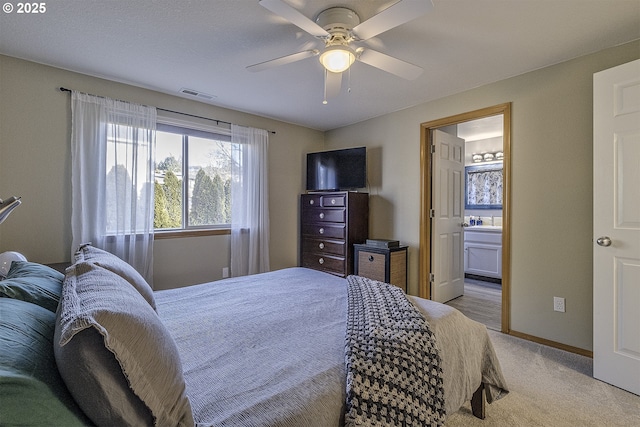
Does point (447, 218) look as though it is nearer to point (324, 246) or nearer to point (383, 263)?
point (383, 263)

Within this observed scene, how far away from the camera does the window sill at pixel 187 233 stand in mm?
3273

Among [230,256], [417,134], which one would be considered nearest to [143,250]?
[230,256]

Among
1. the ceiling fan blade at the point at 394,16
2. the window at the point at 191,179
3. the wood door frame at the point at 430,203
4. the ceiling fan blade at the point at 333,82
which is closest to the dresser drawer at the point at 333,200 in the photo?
the wood door frame at the point at 430,203

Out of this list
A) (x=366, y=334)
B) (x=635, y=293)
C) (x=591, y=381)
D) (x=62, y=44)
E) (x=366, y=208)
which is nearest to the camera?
(x=366, y=334)

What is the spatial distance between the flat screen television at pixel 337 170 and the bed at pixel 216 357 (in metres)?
2.32

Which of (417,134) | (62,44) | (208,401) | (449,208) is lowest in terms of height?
(208,401)

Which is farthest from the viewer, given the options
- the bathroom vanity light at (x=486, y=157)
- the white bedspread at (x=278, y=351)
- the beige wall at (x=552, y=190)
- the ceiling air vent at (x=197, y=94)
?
the bathroom vanity light at (x=486, y=157)

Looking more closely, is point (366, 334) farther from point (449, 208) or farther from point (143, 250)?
point (449, 208)

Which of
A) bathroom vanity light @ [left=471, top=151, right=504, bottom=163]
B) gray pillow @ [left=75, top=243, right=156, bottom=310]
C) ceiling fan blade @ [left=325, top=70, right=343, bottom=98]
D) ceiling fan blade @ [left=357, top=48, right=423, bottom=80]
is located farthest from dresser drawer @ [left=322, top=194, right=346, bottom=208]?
bathroom vanity light @ [left=471, top=151, right=504, bottom=163]

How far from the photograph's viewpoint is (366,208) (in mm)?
4082

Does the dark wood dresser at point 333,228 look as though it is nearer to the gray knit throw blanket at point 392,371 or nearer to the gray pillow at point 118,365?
the gray knit throw blanket at point 392,371

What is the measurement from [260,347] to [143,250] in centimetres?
239

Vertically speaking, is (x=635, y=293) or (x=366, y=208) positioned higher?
(x=366, y=208)

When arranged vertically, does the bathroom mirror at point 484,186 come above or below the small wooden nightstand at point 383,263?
above
